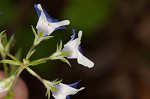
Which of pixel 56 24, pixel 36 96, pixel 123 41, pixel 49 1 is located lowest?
pixel 36 96

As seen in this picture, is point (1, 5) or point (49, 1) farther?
point (49, 1)

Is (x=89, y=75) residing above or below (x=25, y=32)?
below

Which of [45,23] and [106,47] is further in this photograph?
[106,47]

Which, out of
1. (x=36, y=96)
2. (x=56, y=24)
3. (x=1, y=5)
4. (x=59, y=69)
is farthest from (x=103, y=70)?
(x=56, y=24)

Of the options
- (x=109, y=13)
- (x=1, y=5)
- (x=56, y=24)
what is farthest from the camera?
(x=109, y=13)

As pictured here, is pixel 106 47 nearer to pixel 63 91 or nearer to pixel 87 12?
pixel 87 12

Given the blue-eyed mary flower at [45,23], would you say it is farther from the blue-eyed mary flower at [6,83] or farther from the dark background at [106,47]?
the dark background at [106,47]

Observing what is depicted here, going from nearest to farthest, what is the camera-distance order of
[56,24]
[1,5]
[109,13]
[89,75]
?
[56,24]
[1,5]
[109,13]
[89,75]

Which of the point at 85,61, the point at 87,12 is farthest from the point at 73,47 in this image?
the point at 87,12

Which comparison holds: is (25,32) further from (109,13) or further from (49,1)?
(109,13)
